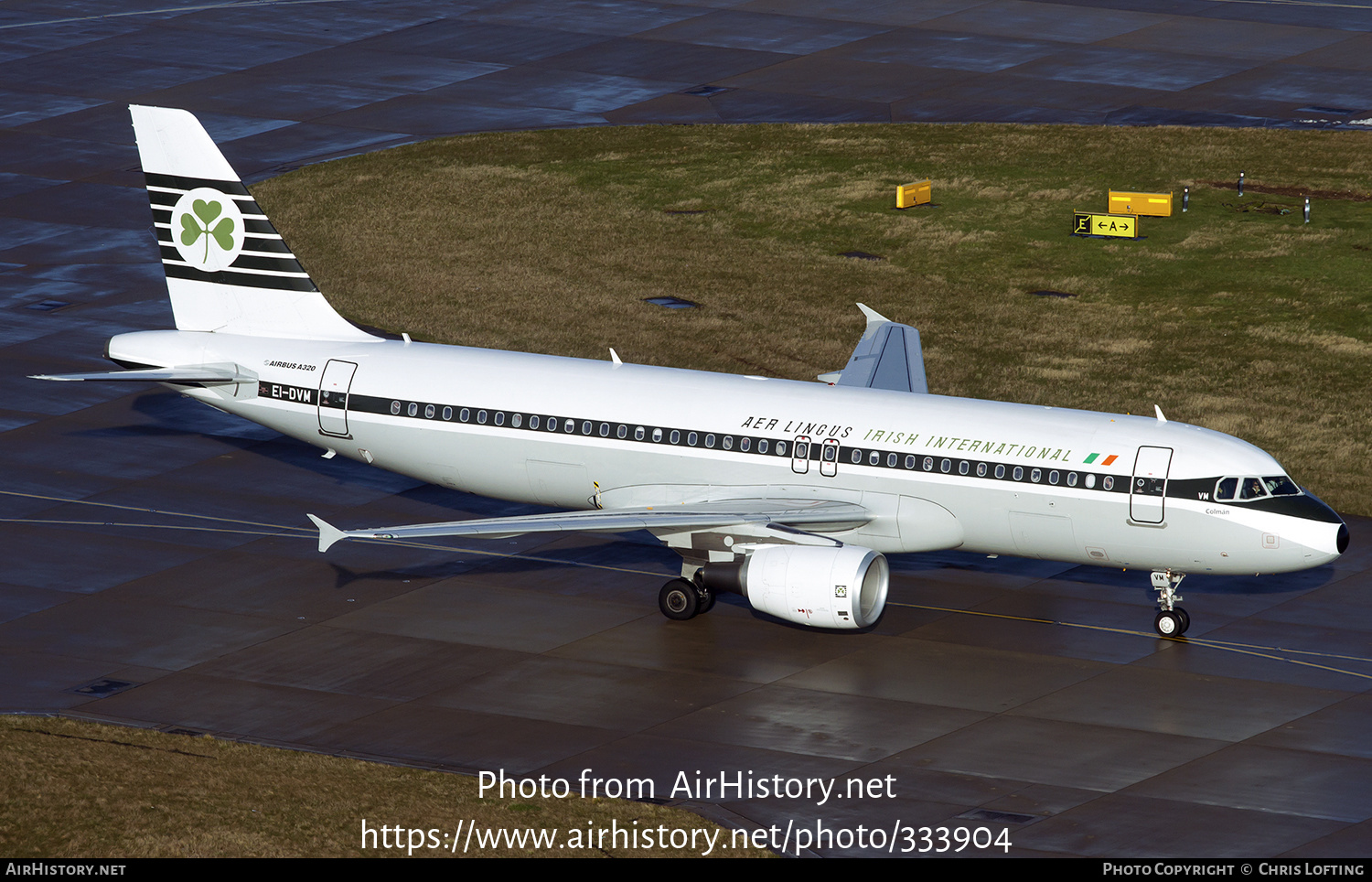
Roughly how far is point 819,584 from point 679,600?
4.79m

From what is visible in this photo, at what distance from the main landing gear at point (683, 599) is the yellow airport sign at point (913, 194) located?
3646cm

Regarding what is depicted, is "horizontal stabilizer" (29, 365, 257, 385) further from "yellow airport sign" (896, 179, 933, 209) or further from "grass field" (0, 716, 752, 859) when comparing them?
"yellow airport sign" (896, 179, 933, 209)

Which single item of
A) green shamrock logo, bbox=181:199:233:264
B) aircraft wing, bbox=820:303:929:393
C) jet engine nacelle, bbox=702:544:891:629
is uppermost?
green shamrock logo, bbox=181:199:233:264

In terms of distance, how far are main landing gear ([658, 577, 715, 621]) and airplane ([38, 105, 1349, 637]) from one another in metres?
0.06

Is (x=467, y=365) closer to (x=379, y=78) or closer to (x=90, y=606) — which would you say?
(x=90, y=606)

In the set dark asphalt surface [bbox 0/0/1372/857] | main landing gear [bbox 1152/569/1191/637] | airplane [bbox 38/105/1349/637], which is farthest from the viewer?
main landing gear [bbox 1152/569/1191/637]

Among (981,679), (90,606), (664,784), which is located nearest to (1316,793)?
(981,679)

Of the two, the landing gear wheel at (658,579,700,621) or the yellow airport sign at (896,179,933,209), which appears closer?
the landing gear wheel at (658,579,700,621)

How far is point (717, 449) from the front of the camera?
42250 millimetres

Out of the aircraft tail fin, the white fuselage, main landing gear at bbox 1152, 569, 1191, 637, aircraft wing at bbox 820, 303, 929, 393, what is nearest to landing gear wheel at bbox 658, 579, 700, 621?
the white fuselage

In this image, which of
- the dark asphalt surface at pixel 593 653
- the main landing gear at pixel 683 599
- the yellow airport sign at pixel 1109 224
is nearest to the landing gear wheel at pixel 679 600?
the main landing gear at pixel 683 599

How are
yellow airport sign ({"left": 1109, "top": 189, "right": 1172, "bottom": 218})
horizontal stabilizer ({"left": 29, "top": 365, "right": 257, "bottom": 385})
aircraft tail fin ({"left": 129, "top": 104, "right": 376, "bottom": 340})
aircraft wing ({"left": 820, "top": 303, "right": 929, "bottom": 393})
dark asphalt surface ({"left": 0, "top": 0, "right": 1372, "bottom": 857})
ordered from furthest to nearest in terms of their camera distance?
yellow airport sign ({"left": 1109, "top": 189, "right": 1172, "bottom": 218})
aircraft wing ({"left": 820, "top": 303, "right": 929, "bottom": 393})
aircraft tail fin ({"left": 129, "top": 104, "right": 376, "bottom": 340})
horizontal stabilizer ({"left": 29, "top": 365, "right": 257, "bottom": 385})
dark asphalt surface ({"left": 0, "top": 0, "right": 1372, "bottom": 857})

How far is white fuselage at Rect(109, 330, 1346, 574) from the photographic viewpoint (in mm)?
39406

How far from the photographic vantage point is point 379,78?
9388 centimetres
